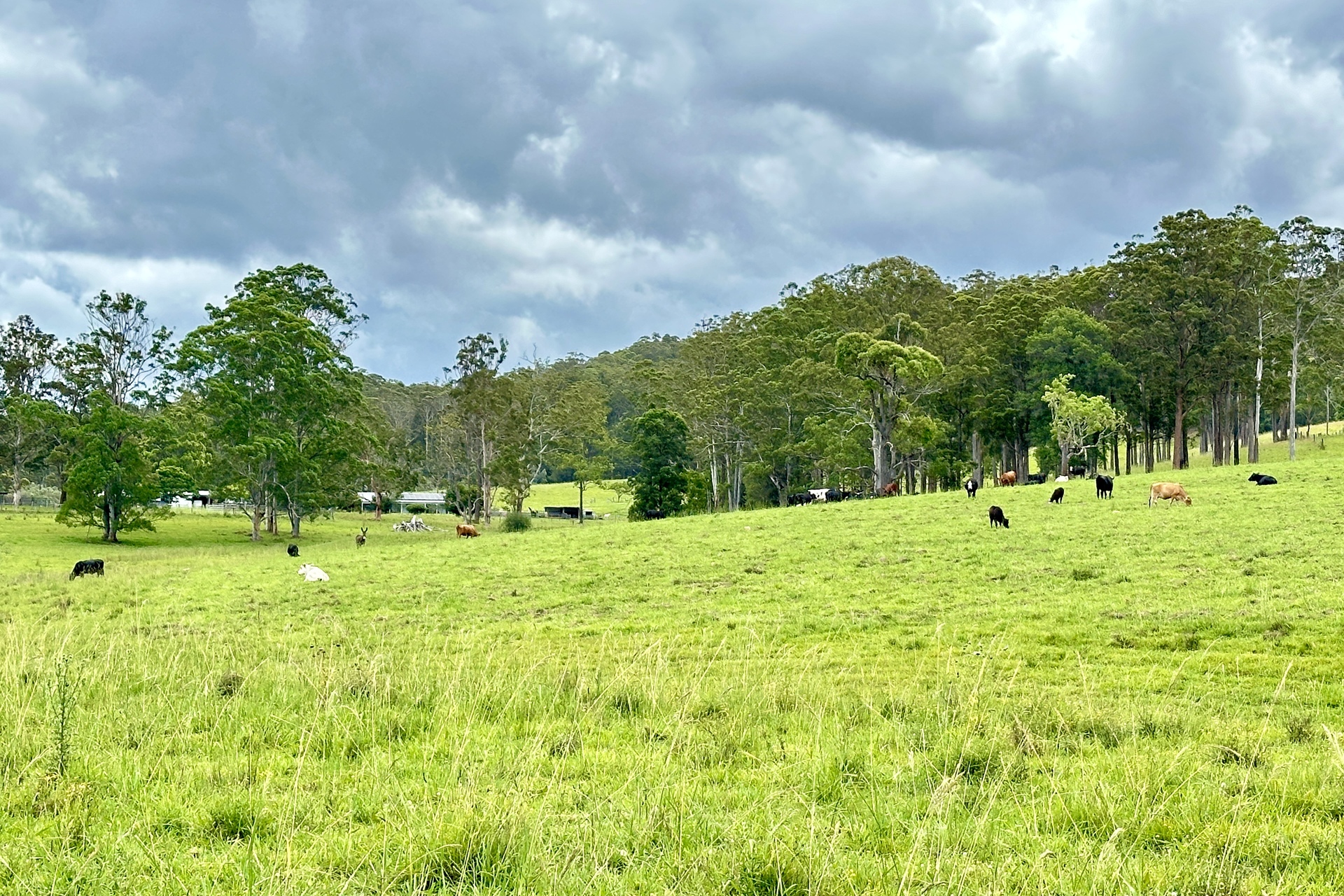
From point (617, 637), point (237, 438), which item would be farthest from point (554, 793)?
point (237, 438)

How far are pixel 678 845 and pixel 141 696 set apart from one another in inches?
214

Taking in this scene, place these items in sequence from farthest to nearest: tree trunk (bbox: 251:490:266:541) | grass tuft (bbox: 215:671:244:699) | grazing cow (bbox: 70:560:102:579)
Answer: tree trunk (bbox: 251:490:266:541)
grazing cow (bbox: 70:560:102:579)
grass tuft (bbox: 215:671:244:699)

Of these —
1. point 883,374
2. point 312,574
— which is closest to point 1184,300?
point 883,374

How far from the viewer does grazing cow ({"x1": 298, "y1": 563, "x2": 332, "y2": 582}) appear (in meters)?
23.8

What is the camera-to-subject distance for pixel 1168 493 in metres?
29.1

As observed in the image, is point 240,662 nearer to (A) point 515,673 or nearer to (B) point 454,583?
(A) point 515,673

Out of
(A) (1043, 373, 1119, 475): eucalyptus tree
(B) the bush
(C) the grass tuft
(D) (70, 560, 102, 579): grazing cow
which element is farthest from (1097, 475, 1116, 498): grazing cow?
(D) (70, 560, 102, 579): grazing cow

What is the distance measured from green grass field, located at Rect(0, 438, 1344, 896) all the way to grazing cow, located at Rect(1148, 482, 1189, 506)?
1320 cm

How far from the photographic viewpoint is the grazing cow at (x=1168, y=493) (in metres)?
29.0

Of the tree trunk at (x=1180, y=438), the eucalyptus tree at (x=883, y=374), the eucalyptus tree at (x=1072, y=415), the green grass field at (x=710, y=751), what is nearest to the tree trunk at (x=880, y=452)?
the eucalyptus tree at (x=883, y=374)

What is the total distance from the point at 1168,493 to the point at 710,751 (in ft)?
93.2

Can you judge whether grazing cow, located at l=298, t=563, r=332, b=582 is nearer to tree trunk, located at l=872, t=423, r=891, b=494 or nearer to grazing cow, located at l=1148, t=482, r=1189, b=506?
grazing cow, located at l=1148, t=482, r=1189, b=506

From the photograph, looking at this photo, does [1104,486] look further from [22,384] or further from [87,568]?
[22,384]

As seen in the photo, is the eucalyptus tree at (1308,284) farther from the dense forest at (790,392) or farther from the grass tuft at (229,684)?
the grass tuft at (229,684)
